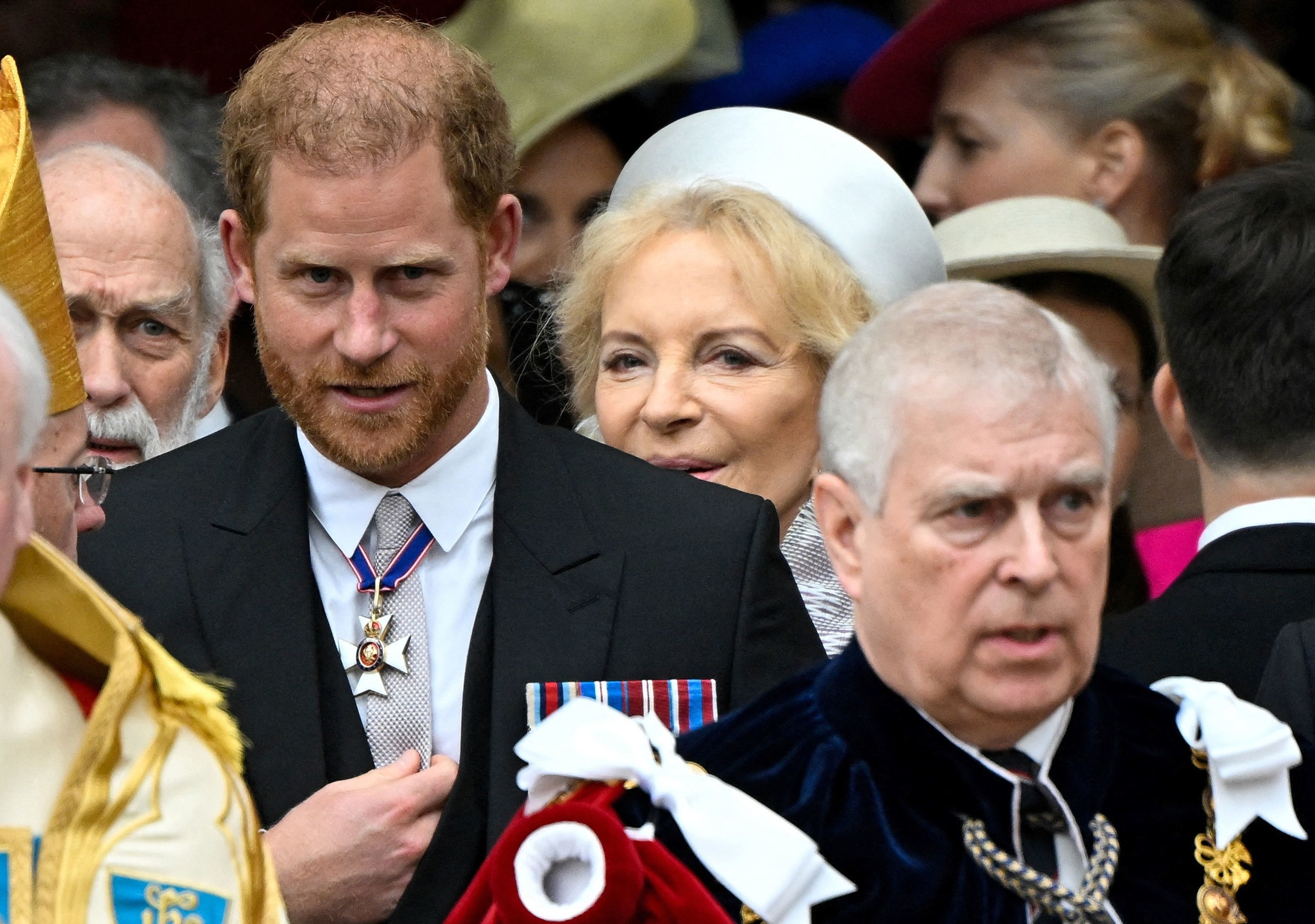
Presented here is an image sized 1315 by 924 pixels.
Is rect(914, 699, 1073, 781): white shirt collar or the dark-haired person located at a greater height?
the dark-haired person

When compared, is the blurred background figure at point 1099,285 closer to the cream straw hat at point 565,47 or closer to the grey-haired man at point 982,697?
the cream straw hat at point 565,47

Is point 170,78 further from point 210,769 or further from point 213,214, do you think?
point 210,769

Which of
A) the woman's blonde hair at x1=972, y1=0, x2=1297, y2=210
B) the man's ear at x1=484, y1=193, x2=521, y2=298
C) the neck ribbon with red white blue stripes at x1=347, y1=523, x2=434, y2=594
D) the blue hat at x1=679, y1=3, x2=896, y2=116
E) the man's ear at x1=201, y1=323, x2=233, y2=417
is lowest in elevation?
the neck ribbon with red white blue stripes at x1=347, y1=523, x2=434, y2=594

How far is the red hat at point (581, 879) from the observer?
280 cm

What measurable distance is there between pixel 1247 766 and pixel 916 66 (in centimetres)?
284

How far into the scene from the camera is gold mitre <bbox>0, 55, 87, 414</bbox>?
3.07 metres

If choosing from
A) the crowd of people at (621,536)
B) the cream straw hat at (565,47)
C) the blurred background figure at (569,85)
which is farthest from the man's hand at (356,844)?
the cream straw hat at (565,47)

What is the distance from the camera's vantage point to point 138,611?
341cm

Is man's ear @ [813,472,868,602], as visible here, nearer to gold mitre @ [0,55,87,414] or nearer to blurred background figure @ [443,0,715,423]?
gold mitre @ [0,55,87,414]

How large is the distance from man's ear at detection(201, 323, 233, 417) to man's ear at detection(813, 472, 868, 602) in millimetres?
1921

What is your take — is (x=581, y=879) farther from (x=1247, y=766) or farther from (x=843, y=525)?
(x=1247, y=766)

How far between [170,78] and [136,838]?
9.38 feet

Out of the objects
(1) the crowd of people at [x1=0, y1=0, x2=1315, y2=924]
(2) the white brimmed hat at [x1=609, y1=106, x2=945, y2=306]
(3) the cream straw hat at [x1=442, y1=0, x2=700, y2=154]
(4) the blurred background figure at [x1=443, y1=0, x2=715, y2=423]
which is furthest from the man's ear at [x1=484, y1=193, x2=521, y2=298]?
(3) the cream straw hat at [x1=442, y1=0, x2=700, y2=154]

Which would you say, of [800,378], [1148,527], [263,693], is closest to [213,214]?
[800,378]
